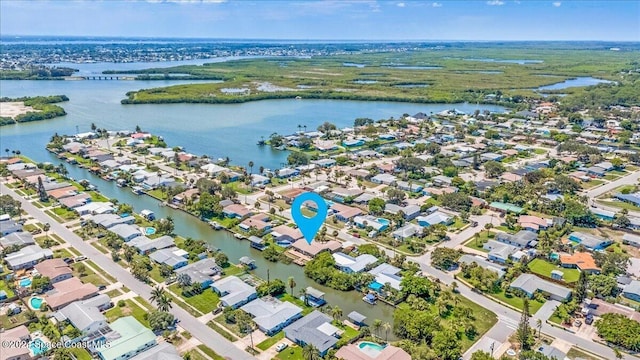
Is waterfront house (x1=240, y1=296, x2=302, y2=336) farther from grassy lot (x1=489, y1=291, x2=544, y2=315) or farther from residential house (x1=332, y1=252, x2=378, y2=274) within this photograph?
grassy lot (x1=489, y1=291, x2=544, y2=315)

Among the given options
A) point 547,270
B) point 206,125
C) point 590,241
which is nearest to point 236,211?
point 547,270

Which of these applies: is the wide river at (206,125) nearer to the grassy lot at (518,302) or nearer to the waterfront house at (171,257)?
the waterfront house at (171,257)

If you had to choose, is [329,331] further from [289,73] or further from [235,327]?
[289,73]

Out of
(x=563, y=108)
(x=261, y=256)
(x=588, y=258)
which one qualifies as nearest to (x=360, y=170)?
(x=261, y=256)

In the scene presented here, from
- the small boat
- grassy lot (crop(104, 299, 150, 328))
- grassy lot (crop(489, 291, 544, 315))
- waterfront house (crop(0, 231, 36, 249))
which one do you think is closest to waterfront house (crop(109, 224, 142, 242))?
waterfront house (crop(0, 231, 36, 249))

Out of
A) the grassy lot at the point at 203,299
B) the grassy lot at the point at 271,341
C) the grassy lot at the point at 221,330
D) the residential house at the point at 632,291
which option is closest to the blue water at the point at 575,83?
the residential house at the point at 632,291

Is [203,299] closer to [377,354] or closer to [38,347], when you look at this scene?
[38,347]
